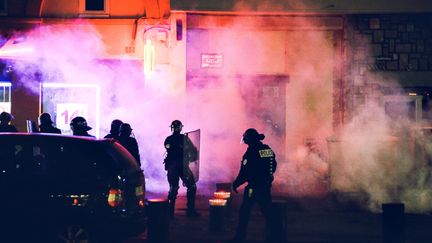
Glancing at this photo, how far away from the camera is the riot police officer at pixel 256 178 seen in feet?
31.9

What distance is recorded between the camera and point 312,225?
37.9ft

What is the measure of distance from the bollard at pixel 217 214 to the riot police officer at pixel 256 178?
76 centimetres

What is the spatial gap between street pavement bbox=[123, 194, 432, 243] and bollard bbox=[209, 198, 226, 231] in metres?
0.06

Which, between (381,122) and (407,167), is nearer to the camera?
(407,167)

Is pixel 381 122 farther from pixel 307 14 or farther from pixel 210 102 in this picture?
pixel 210 102

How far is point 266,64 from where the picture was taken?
54.2ft

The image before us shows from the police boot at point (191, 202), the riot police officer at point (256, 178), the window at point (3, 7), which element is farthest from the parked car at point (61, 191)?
the window at point (3, 7)

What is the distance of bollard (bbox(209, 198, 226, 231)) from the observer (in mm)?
10492

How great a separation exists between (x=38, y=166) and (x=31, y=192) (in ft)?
1.10

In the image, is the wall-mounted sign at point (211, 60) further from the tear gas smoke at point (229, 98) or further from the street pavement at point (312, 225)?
the street pavement at point (312, 225)

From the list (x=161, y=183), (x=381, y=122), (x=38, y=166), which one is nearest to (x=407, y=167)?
(x=381, y=122)

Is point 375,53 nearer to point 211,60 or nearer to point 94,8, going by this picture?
point 211,60

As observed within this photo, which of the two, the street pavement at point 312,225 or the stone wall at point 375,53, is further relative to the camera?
the stone wall at point 375,53

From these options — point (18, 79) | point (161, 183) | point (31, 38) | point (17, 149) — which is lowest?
point (161, 183)
